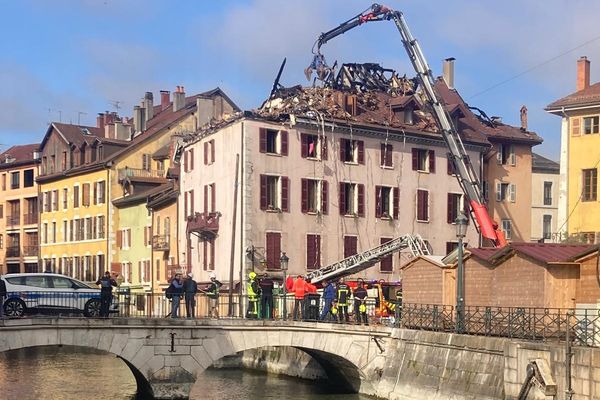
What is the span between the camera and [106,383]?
4353 centimetres

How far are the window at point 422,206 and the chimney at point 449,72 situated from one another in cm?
1549

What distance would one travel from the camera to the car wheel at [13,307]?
123 feet

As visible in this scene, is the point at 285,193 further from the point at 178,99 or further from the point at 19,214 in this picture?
the point at 19,214

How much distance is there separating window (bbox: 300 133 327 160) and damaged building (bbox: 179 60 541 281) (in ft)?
0.18

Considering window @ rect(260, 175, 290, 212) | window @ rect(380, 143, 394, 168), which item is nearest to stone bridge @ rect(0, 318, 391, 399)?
window @ rect(260, 175, 290, 212)

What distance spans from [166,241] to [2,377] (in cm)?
2421

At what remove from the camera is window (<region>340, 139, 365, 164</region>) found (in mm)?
57938

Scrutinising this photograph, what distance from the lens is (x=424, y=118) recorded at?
207 ft

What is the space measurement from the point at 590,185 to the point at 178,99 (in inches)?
1657

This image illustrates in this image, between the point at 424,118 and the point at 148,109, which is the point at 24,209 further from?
the point at 424,118

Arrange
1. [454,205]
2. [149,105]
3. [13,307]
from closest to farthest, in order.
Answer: [13,307], [454,205], [149,105]

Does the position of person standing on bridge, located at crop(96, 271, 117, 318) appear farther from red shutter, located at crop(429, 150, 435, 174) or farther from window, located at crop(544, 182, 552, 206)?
window, located at crop(544, 182, 552, 206)

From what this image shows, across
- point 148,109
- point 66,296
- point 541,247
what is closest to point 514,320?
point 541,247

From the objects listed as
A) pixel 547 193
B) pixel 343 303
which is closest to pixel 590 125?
pixel 343 303
